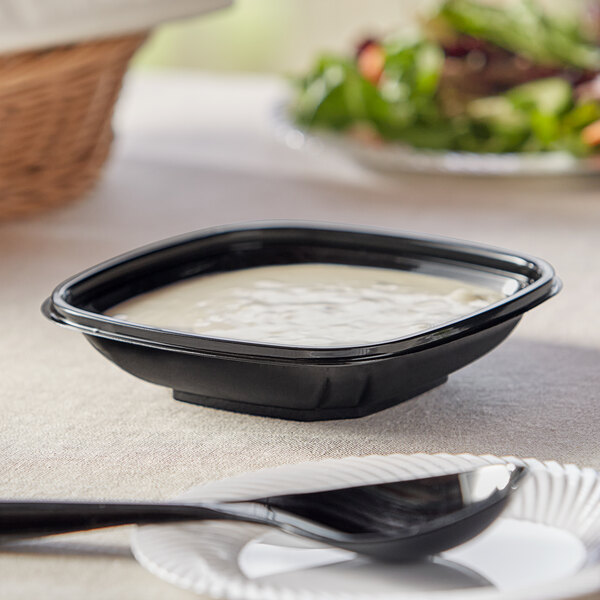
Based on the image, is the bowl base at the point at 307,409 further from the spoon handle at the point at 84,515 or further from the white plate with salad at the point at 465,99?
the white plate with salad at the point at 465,99

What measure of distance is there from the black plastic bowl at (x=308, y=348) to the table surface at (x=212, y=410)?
2cm

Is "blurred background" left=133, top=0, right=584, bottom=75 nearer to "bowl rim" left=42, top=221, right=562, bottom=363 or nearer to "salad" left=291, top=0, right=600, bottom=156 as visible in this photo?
"salad" left=291, top=0, right=600, bottom=156

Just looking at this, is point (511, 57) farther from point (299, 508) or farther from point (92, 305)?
point (299, 508)

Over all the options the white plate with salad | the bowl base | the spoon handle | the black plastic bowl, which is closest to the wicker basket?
the white plate with salad

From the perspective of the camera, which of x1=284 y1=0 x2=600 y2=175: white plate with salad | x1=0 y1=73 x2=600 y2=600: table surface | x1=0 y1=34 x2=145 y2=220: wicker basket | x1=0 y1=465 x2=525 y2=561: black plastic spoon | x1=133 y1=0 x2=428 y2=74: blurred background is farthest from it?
x1=133 y1=0 x2=428 y2=74: blurred background

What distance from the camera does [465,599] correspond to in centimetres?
34

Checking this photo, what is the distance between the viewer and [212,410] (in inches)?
23.2

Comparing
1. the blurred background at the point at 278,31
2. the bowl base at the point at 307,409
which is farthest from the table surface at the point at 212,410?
the blurred background at the point at 278,31

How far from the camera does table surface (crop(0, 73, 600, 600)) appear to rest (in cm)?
50

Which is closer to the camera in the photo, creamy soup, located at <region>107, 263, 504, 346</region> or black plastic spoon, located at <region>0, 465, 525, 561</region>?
black plastic spoon, located at <region>0, 465, 525, 561</region>

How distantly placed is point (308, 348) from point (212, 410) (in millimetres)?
111

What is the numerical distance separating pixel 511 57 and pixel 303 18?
8.15ft

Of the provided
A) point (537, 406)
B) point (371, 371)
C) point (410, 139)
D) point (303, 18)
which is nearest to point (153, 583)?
point (371, 371)

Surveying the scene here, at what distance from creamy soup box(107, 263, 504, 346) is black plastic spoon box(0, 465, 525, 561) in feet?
0.38
